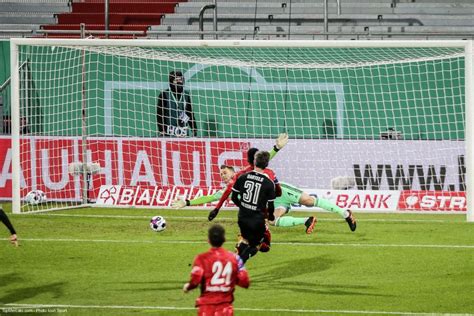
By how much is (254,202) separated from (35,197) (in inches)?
397

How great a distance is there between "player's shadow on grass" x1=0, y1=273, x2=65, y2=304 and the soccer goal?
7.50m

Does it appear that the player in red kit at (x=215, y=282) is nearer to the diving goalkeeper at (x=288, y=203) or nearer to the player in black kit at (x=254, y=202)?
the player in black kit at (x=254, y=202)

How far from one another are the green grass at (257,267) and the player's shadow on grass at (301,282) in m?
0.01

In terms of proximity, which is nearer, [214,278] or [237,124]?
[214,278]

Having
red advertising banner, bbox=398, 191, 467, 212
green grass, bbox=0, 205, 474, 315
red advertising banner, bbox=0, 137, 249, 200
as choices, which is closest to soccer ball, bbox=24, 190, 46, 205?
red advertising banner, bbox=0, 137, 249, 200

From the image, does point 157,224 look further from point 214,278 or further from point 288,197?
point 214,278

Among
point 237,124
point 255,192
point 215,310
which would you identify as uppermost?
point 237,124

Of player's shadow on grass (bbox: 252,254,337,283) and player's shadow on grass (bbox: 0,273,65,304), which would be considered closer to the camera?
player's shadow on grass (bbox: 0,273,65,304)

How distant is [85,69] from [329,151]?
5.87 metres

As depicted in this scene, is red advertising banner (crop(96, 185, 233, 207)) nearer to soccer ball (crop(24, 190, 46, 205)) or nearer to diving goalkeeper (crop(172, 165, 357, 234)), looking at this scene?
soccer ball (crop(24, 190, 46, 205))

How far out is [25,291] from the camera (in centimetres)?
1448

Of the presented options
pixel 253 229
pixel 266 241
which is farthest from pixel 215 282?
pixel 266 241

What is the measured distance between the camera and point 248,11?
2850cm

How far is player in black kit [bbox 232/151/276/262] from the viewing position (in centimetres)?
1391
